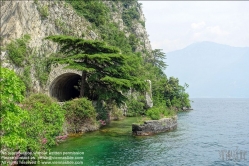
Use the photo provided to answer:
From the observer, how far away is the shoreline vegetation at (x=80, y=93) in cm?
760

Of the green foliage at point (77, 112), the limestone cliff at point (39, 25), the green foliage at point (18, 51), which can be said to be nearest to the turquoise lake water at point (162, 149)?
the green foliage at point (77, 112)

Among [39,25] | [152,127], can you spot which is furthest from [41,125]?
[39,25]

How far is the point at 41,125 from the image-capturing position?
11.6 metres

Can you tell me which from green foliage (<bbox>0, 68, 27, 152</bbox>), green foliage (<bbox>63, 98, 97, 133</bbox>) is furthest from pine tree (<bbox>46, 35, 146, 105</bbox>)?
green foliage (<bbox>0, 68, 27, 152</bbox>)

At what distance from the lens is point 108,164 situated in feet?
36.7

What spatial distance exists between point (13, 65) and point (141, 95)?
57.8 ft

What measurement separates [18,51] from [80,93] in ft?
49.2

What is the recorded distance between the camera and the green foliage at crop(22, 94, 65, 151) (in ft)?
36.0

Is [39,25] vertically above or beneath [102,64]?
above

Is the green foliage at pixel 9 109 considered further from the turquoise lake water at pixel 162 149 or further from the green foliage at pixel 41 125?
the turquoise lake water at pixel 162 149

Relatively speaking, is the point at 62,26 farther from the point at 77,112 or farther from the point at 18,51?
the point at 77,112

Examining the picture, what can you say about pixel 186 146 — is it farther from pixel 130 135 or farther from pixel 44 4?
pixel 44 4

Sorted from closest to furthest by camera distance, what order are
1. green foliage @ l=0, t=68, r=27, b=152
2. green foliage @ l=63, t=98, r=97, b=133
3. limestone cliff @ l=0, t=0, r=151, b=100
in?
green foliage @ l=0, t=68, r=27, b=152 → green foliage @ l=63, t=98, r=97, b=133 → limestone cliff @ l=0, t=0, r=151, b=100

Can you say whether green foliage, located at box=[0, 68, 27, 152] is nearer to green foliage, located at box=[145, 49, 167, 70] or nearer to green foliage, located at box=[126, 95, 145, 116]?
green foliage, located at box=[126, 95, 145, 116]
